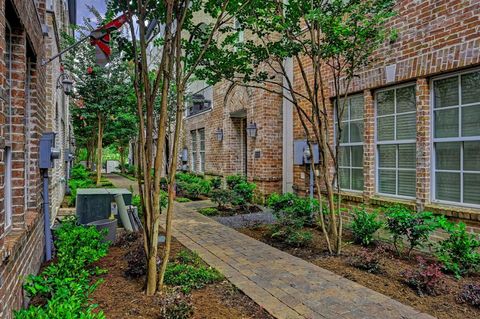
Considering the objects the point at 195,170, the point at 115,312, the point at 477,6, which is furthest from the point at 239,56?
the point at 195,170

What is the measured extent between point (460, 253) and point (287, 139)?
5027 millimetres

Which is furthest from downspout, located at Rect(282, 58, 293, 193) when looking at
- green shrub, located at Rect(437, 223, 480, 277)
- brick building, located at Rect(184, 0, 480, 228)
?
green shrub, located at Rect(437, 223, 480, 277)

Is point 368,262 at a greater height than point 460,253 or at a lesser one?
lesser

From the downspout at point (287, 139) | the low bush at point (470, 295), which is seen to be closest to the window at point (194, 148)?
the downspout at point (287, 139)

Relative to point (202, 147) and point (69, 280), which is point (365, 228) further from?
point (202, 147)

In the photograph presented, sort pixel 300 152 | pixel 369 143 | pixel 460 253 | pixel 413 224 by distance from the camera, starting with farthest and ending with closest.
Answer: pixel 300 152
pixel 369 143
pixel 413 224
pixel 460 253

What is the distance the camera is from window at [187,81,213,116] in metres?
12.5

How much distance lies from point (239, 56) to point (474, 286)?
4.09 meters

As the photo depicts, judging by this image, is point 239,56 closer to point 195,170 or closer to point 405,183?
point 405,183

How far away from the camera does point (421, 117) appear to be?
192 inches

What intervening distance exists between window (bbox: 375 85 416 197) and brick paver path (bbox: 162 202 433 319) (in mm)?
→ 2254

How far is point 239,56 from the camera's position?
202 inches

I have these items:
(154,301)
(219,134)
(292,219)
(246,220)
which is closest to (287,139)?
(246,220)

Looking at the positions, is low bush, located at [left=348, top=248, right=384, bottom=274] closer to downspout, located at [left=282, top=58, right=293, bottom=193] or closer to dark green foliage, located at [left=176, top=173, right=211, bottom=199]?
downspout, located at [left=282, top=58, right=293, bottom=193]
